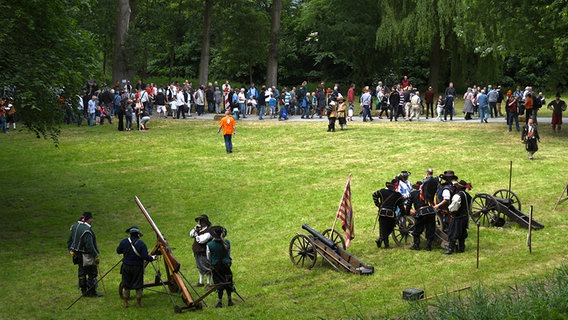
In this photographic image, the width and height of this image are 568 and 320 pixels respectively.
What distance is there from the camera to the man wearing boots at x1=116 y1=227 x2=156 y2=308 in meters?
17.2

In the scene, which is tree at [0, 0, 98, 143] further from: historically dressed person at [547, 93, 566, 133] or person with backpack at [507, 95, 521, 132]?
historically dressed person at [547, 93, 566, 133]

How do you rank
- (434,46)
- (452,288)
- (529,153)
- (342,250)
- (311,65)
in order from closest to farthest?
(452,288)
(342,250)
(529,153)
(434,46)
(311,65)

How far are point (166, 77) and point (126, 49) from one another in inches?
867

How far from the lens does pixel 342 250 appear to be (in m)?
19.2

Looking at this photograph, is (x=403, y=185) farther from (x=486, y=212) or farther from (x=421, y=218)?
(x=486, y=212)

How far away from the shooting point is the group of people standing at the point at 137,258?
17.1 m

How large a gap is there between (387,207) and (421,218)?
0.92 metres

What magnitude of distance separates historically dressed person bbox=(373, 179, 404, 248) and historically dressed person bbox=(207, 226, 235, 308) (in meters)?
5.00

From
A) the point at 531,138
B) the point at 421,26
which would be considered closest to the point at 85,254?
the point at 531,138

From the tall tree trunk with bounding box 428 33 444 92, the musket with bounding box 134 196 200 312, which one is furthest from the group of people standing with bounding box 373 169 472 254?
the tall tree trunk with bounding box 428 33 444 92

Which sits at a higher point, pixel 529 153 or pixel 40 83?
pixel 40 83

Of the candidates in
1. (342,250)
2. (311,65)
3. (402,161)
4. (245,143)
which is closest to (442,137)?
(402,161)

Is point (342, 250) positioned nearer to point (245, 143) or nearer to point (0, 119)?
point (245, 143)

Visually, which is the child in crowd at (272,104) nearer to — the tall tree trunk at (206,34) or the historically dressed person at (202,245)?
the tall tree trunk at (206,34)
